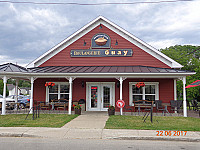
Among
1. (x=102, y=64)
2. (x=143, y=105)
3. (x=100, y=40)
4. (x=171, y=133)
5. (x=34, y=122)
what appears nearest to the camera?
(x=171, y=133)

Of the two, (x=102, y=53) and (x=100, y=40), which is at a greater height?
(x=100, y=40)

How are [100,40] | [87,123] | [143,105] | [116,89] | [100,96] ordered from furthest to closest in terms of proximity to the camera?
1. [100,40]
2. [100,96]
3. [116,89]
4. [143,105]
5. [87,123]

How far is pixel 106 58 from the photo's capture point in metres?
17.0

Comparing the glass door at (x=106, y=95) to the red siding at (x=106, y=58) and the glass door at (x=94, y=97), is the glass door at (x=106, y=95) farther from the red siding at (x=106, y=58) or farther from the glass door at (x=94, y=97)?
the red siding at (x=106, y=58)

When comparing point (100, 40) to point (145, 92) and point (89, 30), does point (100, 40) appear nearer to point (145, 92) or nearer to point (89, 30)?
point (89, 30)

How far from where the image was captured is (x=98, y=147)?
21.5 ft

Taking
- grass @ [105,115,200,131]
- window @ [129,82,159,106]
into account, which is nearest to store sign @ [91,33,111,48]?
window @ [129,82,159,106]

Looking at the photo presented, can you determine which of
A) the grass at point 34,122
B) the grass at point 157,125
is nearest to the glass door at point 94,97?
the grass at point 34,122

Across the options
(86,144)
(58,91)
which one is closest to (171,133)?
(86,144)

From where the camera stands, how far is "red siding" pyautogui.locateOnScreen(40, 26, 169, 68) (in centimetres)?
1675

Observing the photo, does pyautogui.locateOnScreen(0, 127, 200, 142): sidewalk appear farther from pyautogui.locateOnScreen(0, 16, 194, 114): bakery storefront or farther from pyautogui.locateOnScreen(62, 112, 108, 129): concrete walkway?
pyautogui.locateOnScreen(0, 16, 194, 114): bakery storefront

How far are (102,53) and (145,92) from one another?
191 inches

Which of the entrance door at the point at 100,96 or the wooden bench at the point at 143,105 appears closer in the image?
the wooden bench at the point at 143,105

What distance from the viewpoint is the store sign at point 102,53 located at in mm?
16892
